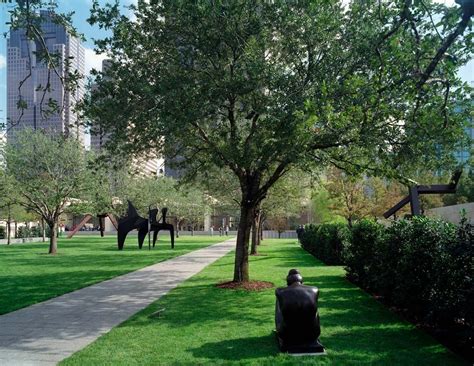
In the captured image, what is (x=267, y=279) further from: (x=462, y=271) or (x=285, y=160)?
(x=462, y=271)

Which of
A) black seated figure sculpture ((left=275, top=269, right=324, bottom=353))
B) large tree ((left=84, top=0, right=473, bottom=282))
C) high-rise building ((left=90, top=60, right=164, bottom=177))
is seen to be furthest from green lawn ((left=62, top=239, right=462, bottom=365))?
high-rise building ((left=90, top=60, right=164, bottom=177))

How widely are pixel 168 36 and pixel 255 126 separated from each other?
10.7ft

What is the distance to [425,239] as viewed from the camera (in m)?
7.72

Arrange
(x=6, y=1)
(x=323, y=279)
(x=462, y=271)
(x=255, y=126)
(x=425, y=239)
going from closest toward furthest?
1. (x=6, y=1)
2. (x=462, y=271)
3. (x=425, y=239)
4. (x=255, y=126)
5. (x=323, y=279)

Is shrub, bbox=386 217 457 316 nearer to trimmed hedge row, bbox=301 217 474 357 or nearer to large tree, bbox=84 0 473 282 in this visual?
trimmed hedge row, bbox=301 217 474 357

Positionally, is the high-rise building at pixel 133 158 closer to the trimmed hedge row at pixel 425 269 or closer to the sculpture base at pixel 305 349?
the trimmed hedge row at pixel 425 269

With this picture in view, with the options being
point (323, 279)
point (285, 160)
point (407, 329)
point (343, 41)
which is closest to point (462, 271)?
point (407, 329)

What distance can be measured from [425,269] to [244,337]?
10.2ft

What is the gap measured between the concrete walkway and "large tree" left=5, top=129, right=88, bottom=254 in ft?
46.0

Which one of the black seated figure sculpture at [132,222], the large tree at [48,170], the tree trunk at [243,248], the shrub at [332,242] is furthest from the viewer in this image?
the black seated figure sculpture at [132,222]

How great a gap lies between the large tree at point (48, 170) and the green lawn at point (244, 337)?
18.4m

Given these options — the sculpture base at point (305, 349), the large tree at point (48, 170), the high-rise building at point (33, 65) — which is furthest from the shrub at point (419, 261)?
the large tree at point (48, 170)

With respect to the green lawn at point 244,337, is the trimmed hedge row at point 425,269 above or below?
above

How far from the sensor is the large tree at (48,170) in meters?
27.9
